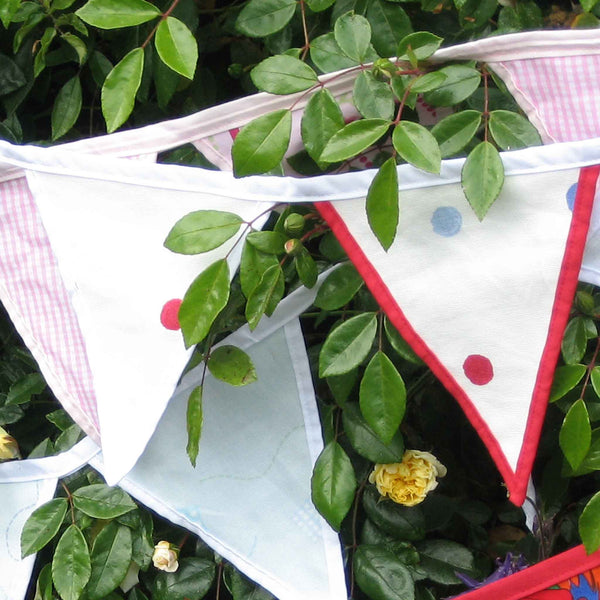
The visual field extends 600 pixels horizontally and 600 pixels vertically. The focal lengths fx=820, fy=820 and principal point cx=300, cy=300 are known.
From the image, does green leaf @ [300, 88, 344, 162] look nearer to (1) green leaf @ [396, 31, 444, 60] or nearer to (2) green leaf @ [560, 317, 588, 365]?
(1) green leaf @ [396, 31, 444, 60]

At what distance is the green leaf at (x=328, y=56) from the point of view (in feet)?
2.59

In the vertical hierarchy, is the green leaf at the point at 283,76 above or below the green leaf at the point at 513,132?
above

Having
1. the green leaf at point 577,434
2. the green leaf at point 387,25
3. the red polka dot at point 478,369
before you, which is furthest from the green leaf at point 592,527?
the green leaf at point 387,25

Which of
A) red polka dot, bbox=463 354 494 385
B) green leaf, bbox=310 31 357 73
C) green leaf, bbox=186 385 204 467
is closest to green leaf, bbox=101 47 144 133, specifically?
green leaf, bbox=310 31 357 73

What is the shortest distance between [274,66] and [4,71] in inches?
16.9

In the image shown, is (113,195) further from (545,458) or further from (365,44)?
(545,458)

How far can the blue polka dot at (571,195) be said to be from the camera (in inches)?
27.5

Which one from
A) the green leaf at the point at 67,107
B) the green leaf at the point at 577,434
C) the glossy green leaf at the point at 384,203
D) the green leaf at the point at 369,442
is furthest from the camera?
the green leaf at the point at 67,107

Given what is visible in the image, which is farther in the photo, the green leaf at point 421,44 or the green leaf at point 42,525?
the green leaf at point 42,525

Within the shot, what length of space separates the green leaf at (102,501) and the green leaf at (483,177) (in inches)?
21.8

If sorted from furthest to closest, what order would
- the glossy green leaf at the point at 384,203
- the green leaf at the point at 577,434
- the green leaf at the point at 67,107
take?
1. the green leaf at the point at 67,107
2. the green leaf at the point at 577,434
3. the glossy green leaf at the point at 384,203

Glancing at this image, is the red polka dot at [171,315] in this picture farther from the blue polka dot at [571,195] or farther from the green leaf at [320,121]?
the blue polka dot at [571,195]

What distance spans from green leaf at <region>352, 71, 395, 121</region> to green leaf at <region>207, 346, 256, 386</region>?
28 centimetres

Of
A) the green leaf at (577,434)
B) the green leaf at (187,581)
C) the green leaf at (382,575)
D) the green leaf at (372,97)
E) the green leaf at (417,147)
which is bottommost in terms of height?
the green leaf at (187,581)
